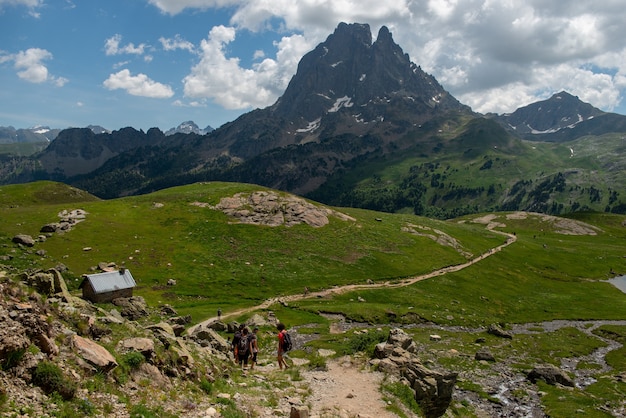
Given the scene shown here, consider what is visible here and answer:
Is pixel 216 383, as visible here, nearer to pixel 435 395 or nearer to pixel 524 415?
pixel 435 395

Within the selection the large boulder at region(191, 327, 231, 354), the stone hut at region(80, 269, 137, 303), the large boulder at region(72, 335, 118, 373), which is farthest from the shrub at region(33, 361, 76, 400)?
the stone hut at region(80, 269, 137, 303)

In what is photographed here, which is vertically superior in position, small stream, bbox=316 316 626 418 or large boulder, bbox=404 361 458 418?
large boulder, bbox=404 361 458 418

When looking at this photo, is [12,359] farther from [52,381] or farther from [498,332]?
[498,332]

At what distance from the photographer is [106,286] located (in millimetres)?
56594

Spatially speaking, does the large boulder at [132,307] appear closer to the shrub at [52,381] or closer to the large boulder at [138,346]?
the large boulder at [138,346]

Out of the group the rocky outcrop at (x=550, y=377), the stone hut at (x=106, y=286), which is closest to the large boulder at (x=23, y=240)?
the stone hut at (x=106, y=286)

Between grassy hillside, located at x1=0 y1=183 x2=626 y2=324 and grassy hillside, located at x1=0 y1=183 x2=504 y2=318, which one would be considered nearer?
grassy hillside, located at x1=0 y1=183 x2=626 y2=324

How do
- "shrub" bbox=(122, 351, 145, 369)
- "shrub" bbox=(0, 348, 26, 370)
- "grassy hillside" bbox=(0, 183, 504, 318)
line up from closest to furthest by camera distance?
1. "shrub" bbox=(0, 348, 26, 370)
2. "shrub" bbox=(122, 351, 145, 369)
3. "grassy hillside" bbox=(0, 183, 504, 318)

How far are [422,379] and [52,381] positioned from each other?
25.4 m

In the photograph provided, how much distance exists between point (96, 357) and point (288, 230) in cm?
9490

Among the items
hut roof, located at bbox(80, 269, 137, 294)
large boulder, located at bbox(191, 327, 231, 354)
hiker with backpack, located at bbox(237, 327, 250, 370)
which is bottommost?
hut roof, located at bbox(80, 269, 137, 294)

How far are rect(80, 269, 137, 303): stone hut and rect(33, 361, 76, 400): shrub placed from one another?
46.1 meters

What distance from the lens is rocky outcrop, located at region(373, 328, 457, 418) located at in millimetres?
29531

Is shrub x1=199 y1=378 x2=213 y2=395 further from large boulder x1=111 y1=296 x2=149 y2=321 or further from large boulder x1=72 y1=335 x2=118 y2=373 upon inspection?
large boulder x1=111 y1=296 x2=149 y2=321
